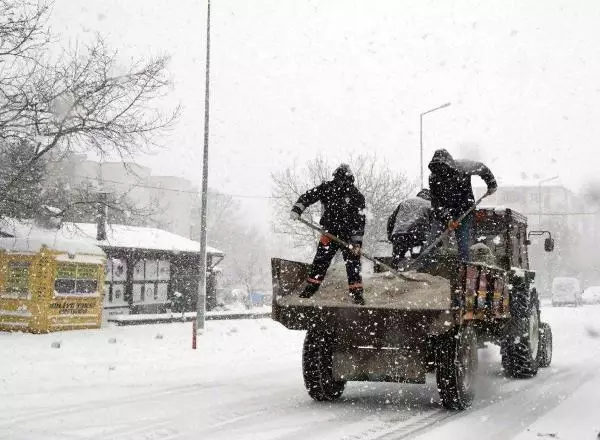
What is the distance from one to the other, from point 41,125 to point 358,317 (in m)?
12.1

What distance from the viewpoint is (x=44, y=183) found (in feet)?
58.7

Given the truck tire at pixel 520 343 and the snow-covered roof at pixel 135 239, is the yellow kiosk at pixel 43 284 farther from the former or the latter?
the truck tire at pixel 520 343

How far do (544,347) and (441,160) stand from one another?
14.9 feet

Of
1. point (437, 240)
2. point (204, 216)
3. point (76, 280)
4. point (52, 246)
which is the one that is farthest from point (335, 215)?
point (76, 280)

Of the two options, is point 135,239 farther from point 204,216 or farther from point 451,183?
point 451,183

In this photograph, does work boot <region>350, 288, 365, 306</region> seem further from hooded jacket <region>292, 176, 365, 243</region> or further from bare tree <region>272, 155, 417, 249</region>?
bare tree <region>272, 155, 417, 249</region>

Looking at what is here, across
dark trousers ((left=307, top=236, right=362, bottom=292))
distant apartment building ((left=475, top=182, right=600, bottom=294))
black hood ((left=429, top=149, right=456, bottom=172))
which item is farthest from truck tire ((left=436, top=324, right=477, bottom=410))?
distant apartment building ((left=475, top=182, right=600, bottom=294))

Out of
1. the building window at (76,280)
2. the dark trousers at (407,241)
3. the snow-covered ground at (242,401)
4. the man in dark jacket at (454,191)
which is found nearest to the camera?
the snow-covered ground at (242,401)

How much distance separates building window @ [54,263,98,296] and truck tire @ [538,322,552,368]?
12310 mm

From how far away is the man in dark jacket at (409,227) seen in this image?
862 cm

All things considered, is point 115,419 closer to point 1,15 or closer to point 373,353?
point 373,353

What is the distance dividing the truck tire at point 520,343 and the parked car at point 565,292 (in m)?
36.2

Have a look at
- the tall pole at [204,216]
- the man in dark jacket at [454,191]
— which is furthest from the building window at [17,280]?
the man in dark jacket at [454,191]

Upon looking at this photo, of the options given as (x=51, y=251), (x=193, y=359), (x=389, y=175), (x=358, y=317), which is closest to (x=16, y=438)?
(x=358, y=317)
